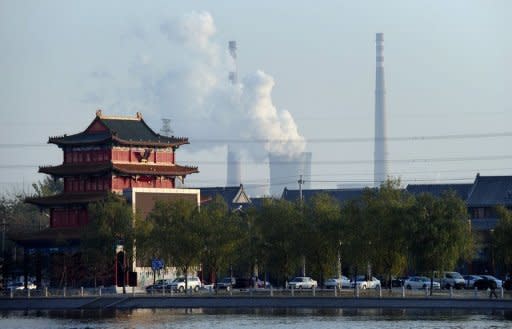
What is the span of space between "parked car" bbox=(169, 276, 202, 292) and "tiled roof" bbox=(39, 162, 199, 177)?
11261mm

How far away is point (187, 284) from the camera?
107000 millimetres

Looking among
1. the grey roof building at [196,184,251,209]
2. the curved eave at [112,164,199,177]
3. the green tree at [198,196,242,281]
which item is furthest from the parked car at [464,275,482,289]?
the grey roof building at [196,184,251,209]

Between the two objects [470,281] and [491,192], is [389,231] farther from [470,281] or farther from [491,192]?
[491,192]

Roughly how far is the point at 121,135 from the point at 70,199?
23.3 feet

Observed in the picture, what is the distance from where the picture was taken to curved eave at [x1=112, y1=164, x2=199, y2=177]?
115750mm

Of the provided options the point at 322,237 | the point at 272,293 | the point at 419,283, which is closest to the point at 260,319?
the point at 272,293

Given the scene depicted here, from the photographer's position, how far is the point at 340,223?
97.6m

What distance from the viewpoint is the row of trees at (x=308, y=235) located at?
93188mm

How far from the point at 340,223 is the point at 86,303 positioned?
1953cm

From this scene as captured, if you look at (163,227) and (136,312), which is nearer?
(136,312)

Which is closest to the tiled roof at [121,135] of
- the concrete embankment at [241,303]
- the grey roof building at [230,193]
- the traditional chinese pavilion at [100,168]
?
the traditional chinese pavilion at [100,168]

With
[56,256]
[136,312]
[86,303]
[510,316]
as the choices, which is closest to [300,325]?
[510,316]

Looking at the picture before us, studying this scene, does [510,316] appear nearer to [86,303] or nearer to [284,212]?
[284,212]

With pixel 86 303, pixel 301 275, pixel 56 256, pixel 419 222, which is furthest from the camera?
pixel 301 275
